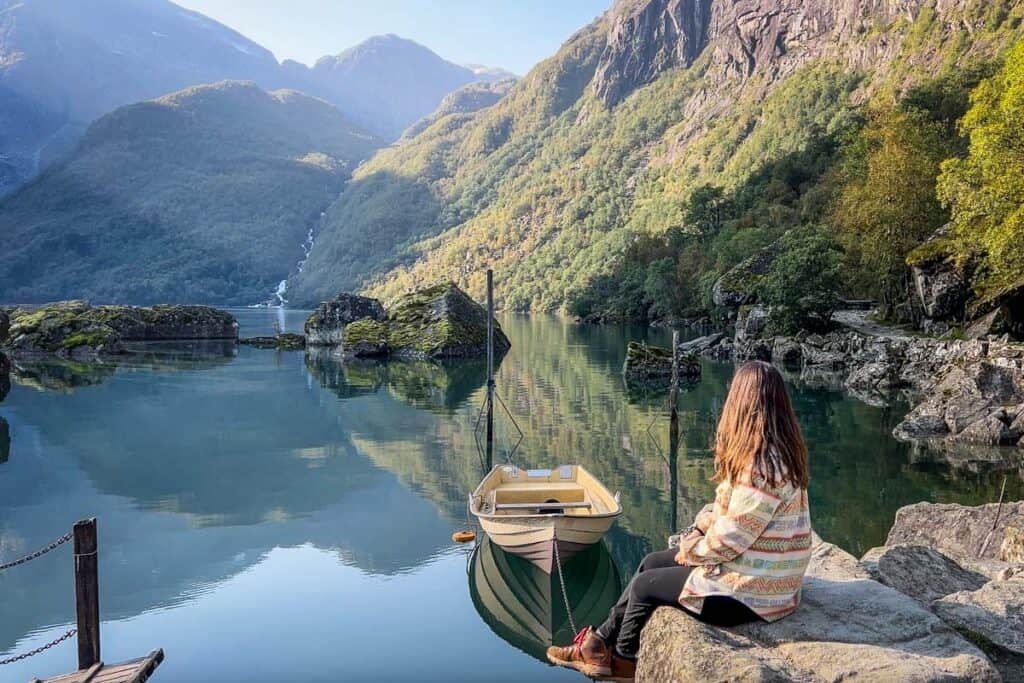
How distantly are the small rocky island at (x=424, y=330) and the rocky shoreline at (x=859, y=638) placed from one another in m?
57.8

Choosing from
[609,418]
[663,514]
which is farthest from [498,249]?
[663,514]

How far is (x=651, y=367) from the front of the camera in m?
47.7

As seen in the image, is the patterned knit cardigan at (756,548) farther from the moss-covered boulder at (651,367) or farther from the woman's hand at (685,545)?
the moss-covered boulder at (651,367)

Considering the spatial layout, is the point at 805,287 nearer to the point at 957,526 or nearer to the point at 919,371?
the point at 919,371

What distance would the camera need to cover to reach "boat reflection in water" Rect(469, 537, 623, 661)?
12461 millimetres

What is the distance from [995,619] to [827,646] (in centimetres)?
186

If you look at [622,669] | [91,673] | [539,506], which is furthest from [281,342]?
[622,669]

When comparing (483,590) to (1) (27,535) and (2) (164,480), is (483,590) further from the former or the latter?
(2) (164,480)

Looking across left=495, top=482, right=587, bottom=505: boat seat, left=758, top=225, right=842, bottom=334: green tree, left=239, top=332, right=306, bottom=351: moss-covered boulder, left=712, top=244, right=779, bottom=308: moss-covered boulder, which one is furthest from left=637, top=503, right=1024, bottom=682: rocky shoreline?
left=239, top=332, right=306, bottom=351: moss-covered boulder

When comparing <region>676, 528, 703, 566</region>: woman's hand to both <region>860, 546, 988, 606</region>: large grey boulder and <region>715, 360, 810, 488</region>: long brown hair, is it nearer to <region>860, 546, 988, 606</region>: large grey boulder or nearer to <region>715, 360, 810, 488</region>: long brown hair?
<region>715, 360, 810, 488</region>: long brown hair

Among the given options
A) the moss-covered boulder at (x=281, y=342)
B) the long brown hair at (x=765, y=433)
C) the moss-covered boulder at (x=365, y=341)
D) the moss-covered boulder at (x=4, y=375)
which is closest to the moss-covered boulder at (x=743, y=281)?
the moss-covered boulder at (x=365, y=341)

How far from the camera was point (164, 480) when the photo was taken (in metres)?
24.0

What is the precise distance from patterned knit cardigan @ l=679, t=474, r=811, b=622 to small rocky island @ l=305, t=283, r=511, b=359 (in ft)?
192

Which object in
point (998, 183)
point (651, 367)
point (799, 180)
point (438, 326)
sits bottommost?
point (651, 367)
